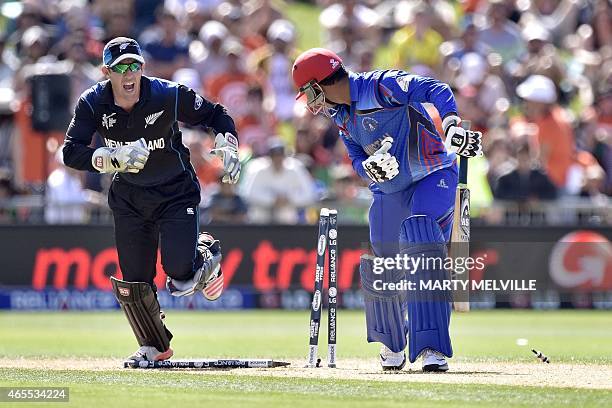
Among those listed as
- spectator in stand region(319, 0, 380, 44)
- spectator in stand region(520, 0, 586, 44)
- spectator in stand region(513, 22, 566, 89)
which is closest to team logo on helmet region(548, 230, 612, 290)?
spectator in stand region(513, 22, 566, 89)

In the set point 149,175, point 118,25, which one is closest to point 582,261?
point 118,25

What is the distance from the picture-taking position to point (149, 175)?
1026 centimetres

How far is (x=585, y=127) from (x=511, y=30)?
2868mm

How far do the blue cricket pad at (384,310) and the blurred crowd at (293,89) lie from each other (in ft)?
24.6

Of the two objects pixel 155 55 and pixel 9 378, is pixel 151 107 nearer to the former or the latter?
pixel 9 378

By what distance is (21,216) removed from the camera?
1809 cm

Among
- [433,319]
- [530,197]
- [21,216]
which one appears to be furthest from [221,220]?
[433,319]

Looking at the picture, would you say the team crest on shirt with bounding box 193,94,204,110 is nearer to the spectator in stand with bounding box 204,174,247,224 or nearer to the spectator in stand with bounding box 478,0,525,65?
the spectator in stand with bounding box 204,174,247,224

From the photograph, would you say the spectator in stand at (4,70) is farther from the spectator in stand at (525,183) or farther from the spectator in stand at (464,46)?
the spectator in stand at (525,183)

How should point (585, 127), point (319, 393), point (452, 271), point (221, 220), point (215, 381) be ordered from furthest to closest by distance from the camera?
1. point (585, 127)
2. point (221, 220)
3. point (452, 271)
4. point (215, 381)
5. point (319, 393)

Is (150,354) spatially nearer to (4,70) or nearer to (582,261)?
(582,261)

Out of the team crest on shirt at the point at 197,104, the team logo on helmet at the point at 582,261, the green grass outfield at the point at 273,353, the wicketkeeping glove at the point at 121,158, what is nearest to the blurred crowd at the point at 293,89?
the team logo on helmet at the point at 582,261

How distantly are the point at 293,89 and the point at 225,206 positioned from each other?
339cm

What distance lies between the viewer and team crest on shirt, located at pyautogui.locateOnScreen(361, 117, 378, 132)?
9.95 meters
